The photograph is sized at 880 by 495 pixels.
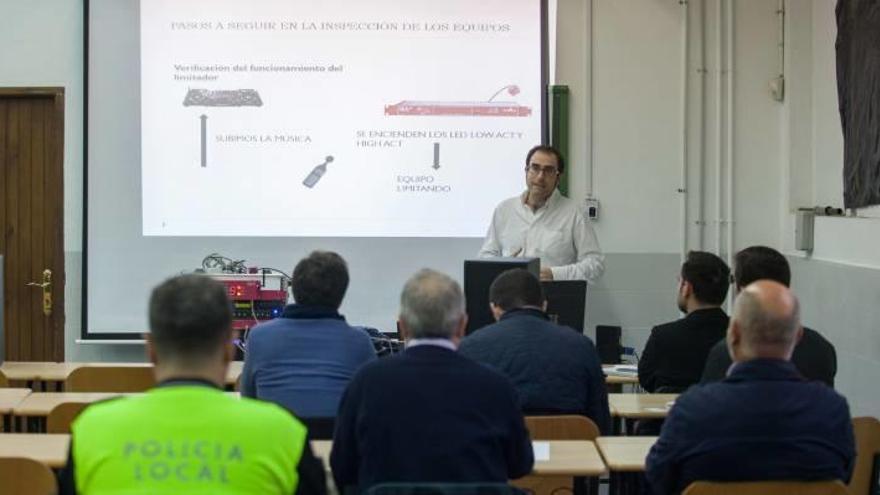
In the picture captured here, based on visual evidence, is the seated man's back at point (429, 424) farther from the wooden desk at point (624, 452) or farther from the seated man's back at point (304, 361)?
the seated man's back at point (304, 361)

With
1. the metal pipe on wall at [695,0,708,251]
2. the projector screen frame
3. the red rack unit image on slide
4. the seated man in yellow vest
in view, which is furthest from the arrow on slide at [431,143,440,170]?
the seated man in yellow vest

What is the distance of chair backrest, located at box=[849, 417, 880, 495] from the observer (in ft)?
11.7

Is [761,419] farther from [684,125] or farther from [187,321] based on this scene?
[684,125]

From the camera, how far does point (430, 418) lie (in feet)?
8.93

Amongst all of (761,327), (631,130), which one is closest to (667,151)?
(631,130)

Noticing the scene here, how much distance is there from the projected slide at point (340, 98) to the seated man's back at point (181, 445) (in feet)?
15.3

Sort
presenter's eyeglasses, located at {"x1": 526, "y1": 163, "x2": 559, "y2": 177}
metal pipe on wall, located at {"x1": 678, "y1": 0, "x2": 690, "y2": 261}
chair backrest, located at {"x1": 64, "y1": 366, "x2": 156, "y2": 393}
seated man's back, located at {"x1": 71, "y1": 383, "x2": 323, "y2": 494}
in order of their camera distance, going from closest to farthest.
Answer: seated man's back, located at {"x1": 71, "y1": 383, "x2": 323, "y2": 494}
chair backrest, located at {"x1": 64, "y1": 366, "x2": 156, "y2": 393}
presenter's eyeglasses, located at {"x1": 526, "y1": 163, "x2": 559, "y2": 177}
metal pipe on wall, located at {"x1": 678, "y1": 0, "x2": 690, "y2": 261}

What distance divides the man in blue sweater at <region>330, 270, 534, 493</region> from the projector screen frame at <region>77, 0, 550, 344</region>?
395 cm

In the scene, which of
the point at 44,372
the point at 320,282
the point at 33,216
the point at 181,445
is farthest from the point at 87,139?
the point at 181,445

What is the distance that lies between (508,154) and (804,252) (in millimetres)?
1810

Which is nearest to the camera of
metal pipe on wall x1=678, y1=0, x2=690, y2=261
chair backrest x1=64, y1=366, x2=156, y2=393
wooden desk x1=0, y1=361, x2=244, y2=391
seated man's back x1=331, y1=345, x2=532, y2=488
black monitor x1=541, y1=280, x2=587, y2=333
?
seated man's back x1=331, y1=345, x2=532, y2=488

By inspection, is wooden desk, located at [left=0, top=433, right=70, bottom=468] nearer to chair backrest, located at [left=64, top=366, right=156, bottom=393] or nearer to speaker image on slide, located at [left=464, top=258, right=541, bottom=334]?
chair backrest, located at [left=64, top=366, right=156, bottom=393]

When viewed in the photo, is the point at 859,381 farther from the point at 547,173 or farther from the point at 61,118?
the point at 61,118

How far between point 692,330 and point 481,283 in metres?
0.98
